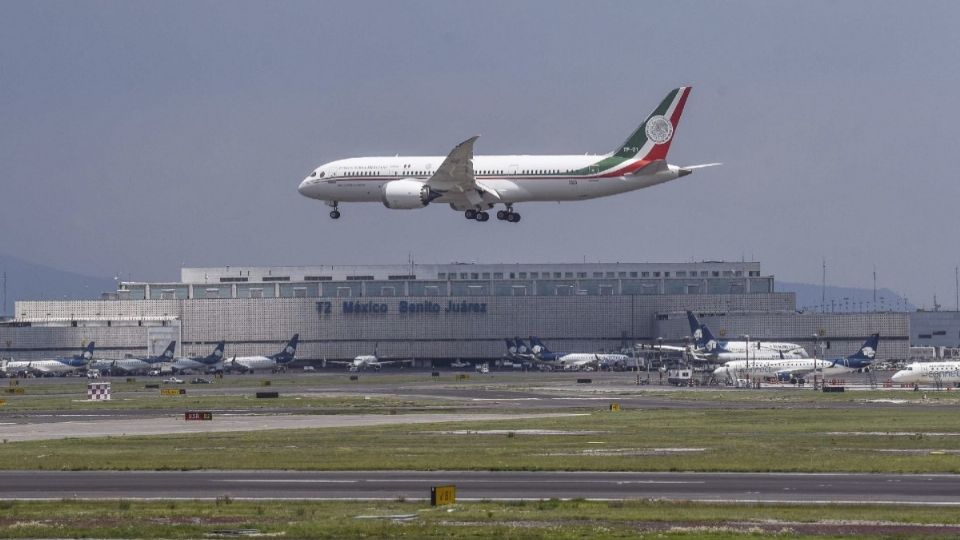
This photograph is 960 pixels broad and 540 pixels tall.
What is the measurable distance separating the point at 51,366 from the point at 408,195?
90.3m

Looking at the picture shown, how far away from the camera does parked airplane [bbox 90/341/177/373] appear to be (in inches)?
6905

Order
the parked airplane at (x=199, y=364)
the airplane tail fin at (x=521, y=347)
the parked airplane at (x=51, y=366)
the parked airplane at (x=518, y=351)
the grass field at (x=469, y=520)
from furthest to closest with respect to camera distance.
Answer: the airplane tail fin at (x=521, y=347) < the parked airplane at (x=518, y=351) < the parked airplane at (x=199, y=364) < the parked airplane at (x=51, y=366) < the grass field at (x=469, y=520)

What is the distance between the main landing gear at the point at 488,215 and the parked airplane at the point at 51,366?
88.3 meters

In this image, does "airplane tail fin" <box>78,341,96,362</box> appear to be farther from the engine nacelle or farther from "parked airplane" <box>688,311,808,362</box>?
the engine nacelle

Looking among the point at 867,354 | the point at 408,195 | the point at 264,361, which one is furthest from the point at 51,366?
the point at 867,354

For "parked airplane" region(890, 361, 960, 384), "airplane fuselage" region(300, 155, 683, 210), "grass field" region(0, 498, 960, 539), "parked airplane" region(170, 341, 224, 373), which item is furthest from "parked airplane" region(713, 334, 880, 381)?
"grass field" region(0, 498, 960, 539)

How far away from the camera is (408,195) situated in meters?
98.0

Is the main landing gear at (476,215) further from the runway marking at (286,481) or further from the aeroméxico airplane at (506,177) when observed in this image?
the runway marking at (286,481)

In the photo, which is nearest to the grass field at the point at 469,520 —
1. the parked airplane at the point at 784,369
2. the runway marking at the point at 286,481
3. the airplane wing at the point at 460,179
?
the runway marking at the point at 286,481

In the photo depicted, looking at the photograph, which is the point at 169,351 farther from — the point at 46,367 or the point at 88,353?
the point at 46,367

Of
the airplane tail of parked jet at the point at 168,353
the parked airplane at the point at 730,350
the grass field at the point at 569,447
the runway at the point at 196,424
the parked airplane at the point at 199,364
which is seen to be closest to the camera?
the grass field at the point at 569,447

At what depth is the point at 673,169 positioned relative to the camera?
96812mm

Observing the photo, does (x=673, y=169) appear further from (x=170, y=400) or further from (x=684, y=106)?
(x=170, y=400)

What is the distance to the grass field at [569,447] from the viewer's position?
45.7 m
